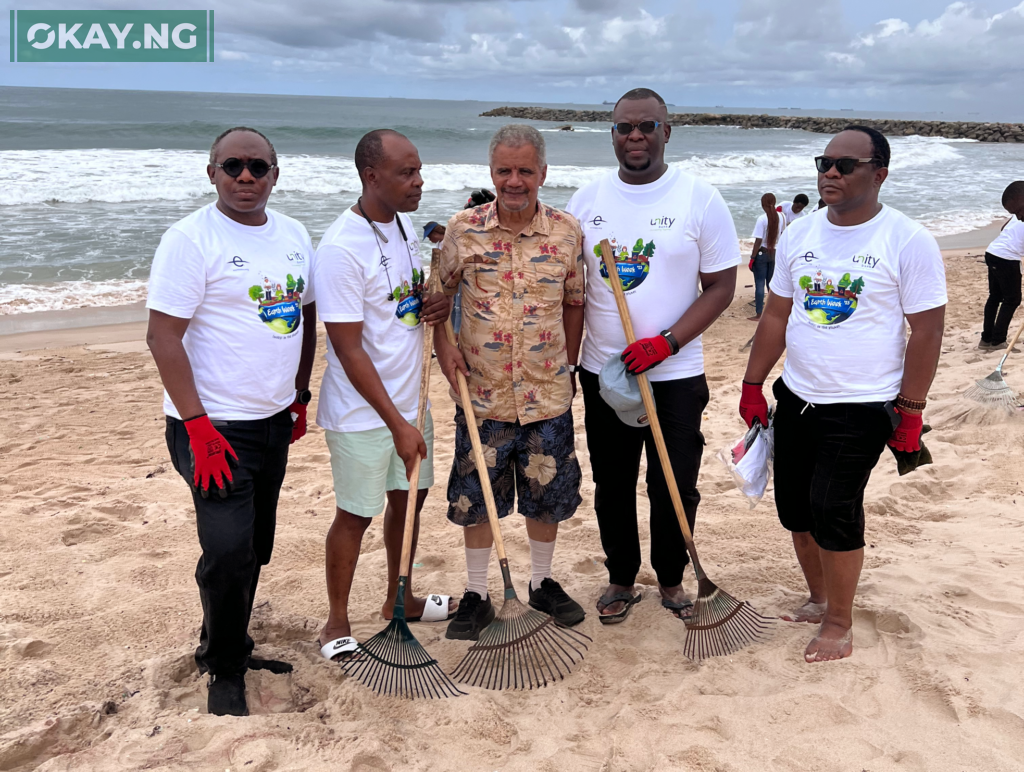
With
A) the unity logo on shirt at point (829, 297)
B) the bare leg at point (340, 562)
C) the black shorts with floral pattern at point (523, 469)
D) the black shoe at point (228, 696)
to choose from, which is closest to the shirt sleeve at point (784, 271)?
→ the unity logo on shirt at point (829, 297)

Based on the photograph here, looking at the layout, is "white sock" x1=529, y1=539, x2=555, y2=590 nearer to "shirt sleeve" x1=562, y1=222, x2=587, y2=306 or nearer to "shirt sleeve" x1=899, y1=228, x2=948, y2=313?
"shirt sleeve" x1=562, y1=222, x2=587, y2=306

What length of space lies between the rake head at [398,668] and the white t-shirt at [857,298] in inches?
66.2

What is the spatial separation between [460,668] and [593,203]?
188 cm

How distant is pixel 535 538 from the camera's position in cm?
330

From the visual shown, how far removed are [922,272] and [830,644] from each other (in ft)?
4.65

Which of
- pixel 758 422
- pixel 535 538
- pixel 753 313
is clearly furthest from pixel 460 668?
pixel 753 313

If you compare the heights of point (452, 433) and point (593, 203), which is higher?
point (593, 203)

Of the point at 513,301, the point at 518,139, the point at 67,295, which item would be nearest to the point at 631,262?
the point at 513,301

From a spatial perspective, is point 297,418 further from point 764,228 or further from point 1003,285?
point 764,228

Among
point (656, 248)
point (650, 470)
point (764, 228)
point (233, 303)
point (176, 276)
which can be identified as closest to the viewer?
point (176, 276)

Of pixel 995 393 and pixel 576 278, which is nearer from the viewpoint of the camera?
pixel 576 278

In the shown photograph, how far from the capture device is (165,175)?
65.0 feet

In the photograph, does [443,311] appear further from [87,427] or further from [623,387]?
[87,427]

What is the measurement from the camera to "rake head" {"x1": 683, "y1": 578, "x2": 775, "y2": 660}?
119 inches
